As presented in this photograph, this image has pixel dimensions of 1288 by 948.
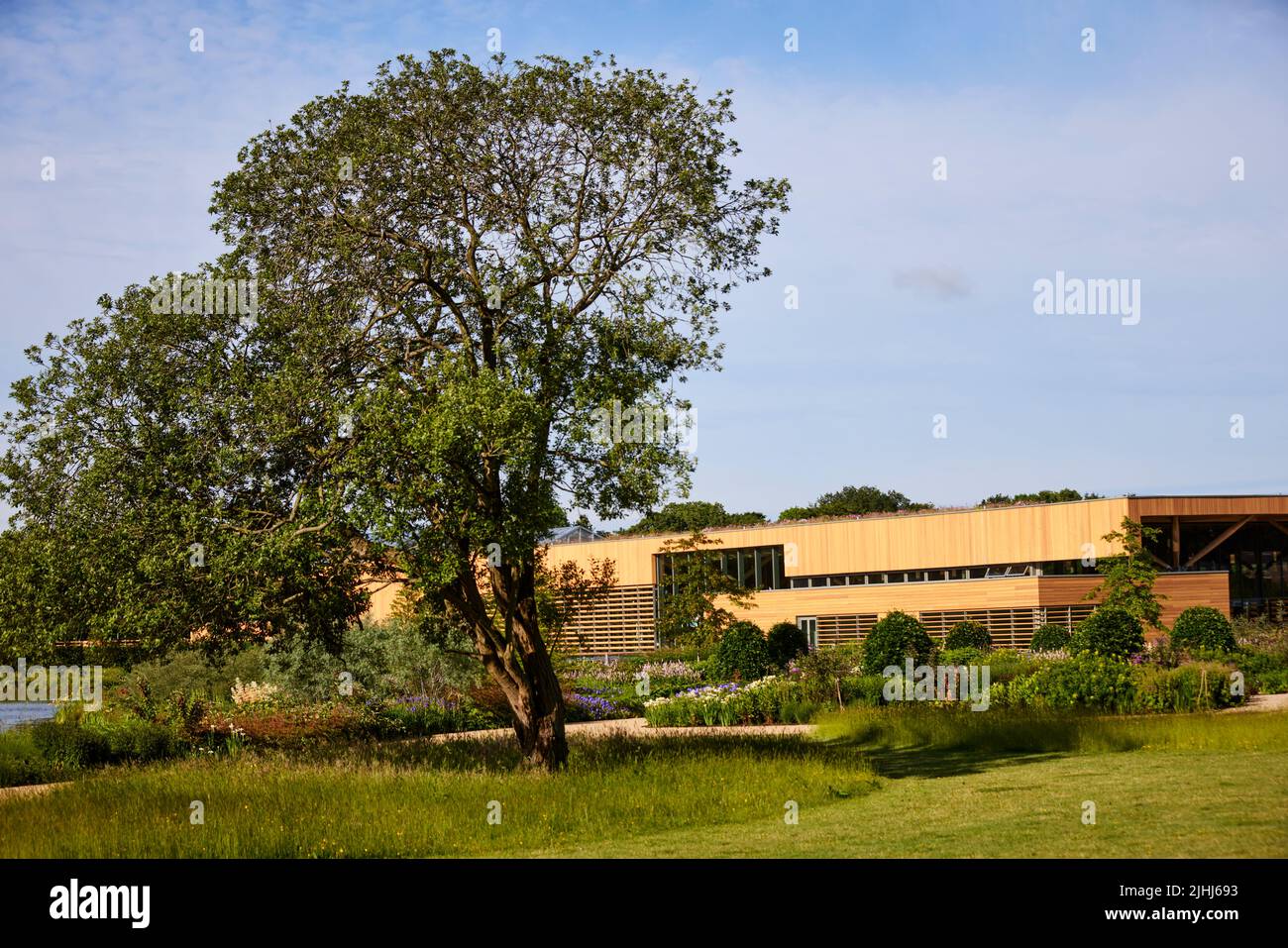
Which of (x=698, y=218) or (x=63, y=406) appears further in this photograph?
(x=698, y=218)

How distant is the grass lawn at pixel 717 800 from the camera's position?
412 inches

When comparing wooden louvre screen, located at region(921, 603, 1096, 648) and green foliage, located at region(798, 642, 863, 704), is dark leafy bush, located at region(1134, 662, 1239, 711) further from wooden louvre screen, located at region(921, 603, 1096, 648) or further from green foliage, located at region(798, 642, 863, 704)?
wooden louvre screen, located at region(921, 603, 1096, 648)

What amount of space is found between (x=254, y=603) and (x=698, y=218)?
686 centimetres

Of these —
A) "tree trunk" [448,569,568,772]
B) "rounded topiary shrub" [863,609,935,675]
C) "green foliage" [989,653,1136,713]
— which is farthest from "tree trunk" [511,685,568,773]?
"rounded topiary shrub" [863,609,935,675]

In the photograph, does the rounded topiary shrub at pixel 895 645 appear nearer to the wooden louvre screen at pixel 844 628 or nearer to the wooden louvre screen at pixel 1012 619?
the wooden louvre screen at pixel 1012 619

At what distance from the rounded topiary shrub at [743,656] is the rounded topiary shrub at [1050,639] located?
7576 mm

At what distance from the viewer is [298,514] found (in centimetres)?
1393

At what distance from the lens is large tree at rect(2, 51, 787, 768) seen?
1390 centimetres

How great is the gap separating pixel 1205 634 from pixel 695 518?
17.6 m

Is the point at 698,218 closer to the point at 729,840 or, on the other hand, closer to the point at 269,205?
the point at 269,205

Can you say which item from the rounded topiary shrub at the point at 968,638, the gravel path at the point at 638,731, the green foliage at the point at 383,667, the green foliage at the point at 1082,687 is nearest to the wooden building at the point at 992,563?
the rounded topiary shrub at the point at 968,638

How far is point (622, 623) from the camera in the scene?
1838 inches

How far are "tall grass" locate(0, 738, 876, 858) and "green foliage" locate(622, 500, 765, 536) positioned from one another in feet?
59.9
